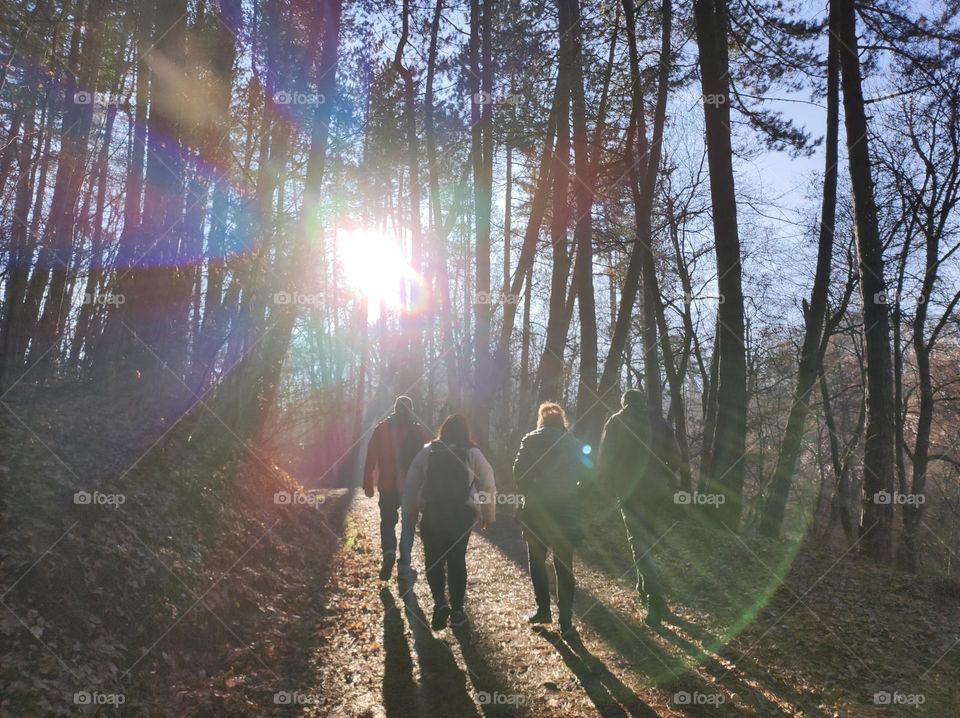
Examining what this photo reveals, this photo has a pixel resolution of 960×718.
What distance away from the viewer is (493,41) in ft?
59.2

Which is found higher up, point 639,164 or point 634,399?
point 639,164

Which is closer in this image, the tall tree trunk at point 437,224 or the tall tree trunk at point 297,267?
the tall tree trunk at point 297,267

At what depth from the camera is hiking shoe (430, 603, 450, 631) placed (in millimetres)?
6234

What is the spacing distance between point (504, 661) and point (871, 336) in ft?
26.7

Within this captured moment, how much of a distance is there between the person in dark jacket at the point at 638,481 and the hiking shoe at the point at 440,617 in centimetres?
201

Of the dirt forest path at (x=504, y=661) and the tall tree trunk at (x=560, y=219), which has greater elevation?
the tall tree trunk at (x=560, y=219)

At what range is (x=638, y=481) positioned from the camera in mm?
6570

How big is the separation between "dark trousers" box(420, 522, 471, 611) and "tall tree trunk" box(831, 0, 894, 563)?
6.95 metres

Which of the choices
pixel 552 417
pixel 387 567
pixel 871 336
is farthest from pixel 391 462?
pixel 871 336

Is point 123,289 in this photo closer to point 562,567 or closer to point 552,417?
point 552,417

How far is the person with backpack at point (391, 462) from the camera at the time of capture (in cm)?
832

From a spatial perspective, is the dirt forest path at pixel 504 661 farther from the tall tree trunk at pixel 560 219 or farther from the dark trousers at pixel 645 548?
the tall tree trunk at pixel 560 219

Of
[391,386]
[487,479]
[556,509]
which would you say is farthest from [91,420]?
[391,386]

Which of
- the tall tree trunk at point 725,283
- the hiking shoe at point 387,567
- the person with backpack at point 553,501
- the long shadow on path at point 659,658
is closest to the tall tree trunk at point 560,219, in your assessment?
the tall tree trunk at point 725,283
